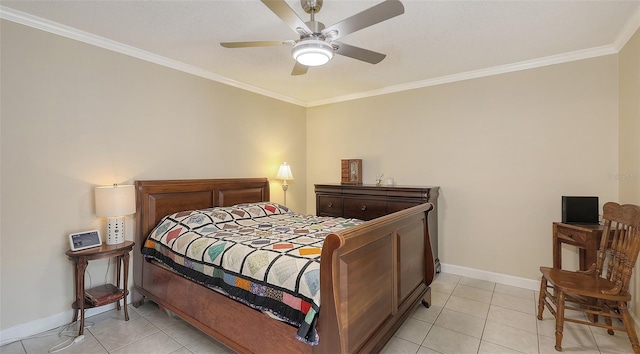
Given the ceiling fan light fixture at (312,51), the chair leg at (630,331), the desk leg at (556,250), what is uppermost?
the ceiling fan light fixture at (312,51)

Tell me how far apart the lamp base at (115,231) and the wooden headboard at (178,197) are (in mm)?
225

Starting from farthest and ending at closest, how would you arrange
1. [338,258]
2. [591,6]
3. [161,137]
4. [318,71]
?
1. [318,71]
2. [161,137]
3. [591,6]
4. [338,258]

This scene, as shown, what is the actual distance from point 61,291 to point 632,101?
5.06m

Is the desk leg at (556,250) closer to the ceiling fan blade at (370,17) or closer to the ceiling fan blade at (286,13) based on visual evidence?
the ceiling fan blade at (370,17)

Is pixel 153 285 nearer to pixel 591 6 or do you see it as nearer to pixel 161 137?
pixel 161 137

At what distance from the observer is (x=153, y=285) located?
101 inches

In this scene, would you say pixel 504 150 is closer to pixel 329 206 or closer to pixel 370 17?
pixel 329 206

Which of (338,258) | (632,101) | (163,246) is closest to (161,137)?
(163,246)

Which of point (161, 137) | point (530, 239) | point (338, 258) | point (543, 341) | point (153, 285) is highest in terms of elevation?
point (161, 137)

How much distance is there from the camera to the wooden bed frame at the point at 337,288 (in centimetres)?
145

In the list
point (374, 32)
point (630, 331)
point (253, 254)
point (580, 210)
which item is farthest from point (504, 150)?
point (253, 254)

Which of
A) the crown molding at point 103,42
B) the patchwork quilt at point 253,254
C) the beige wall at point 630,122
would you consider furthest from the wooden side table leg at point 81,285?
the beige wall at point 630,122

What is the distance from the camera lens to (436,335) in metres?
2.21

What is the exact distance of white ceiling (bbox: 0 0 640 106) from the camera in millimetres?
2039
